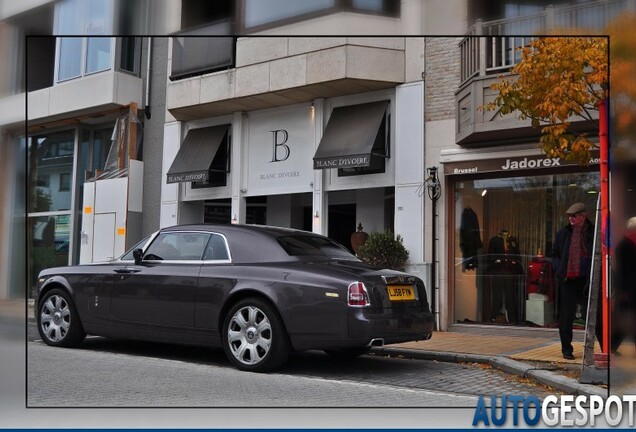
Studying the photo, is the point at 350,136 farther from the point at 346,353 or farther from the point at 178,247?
the point at 178,247

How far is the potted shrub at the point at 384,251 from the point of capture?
12617 mm

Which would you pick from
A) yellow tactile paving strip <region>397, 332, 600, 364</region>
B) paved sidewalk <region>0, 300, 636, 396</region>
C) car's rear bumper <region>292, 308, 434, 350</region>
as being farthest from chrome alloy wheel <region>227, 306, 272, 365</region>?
yellow tactile paving strip <region>397, 332, 600, 364</region>

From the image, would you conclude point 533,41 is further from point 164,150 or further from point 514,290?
point 164,150

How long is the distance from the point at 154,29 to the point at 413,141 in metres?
8.43

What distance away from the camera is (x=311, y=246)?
8.03m

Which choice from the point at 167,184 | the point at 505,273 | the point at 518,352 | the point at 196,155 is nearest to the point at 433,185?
the point at 505,273

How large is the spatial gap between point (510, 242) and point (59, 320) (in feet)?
24.6

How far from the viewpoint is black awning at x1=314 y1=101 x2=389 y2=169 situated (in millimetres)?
13078

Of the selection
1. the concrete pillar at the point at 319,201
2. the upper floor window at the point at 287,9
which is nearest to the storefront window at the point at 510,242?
the concrete pillar at the point at 319,201

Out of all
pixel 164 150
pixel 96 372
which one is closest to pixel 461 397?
pixel 96 372

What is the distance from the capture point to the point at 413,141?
13094 mm

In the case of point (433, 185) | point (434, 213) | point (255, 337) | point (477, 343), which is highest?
point (433, 185)

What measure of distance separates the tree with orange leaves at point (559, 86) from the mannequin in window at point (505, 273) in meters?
4.63

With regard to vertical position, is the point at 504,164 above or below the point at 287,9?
below
